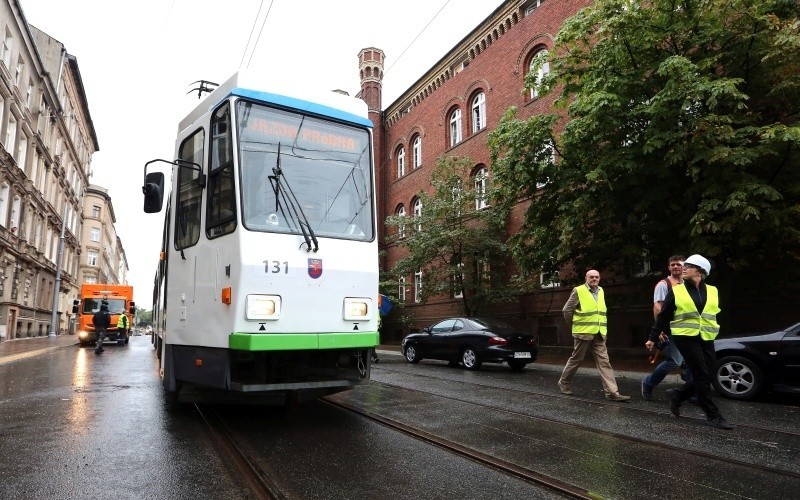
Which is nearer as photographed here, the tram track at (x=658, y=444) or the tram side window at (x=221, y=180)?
the tram track at (x=658, y=444)

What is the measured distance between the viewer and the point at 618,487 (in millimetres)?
3896

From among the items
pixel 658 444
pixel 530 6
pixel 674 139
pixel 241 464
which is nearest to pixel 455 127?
pixel 530 6

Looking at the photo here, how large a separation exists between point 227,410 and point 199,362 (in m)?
1.46

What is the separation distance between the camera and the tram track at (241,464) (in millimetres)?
3730

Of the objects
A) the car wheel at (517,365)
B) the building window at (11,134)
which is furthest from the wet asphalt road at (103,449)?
the building window at (11,134)

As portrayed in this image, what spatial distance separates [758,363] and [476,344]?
640 centimetres

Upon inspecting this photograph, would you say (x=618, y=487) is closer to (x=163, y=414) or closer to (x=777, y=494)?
(x=777, y=494)

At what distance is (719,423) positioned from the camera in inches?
235

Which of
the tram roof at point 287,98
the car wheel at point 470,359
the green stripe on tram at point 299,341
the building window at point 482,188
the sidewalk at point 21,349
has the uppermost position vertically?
the building window at point 482,188

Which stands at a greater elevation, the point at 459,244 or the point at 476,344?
the point at 459,244

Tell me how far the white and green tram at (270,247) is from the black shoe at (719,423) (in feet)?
12.1

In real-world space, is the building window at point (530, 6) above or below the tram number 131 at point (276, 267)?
above

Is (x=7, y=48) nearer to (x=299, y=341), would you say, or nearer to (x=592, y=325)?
(x=299, y=341)

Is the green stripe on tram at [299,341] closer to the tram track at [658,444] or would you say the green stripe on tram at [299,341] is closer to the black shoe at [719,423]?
the tram track at [658,444]
